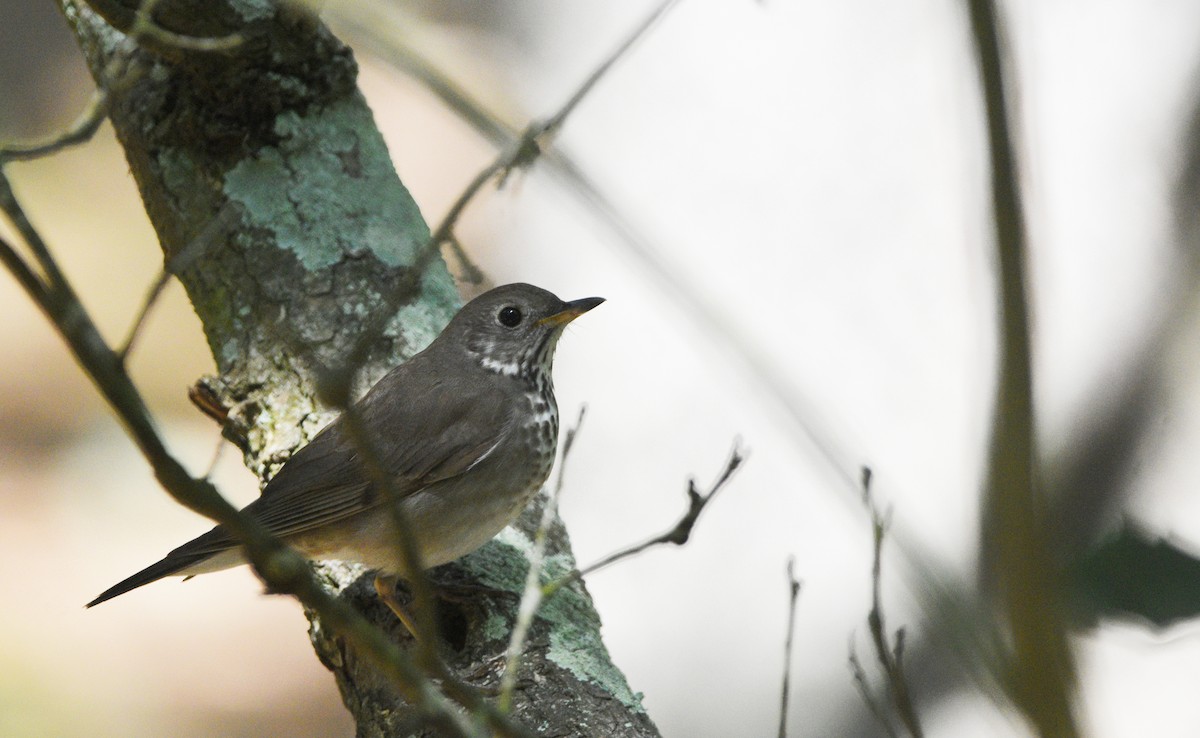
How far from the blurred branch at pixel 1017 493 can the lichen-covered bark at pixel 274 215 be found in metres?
2.70

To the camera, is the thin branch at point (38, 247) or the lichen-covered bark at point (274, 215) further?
the lichen-covered bark at point (274, 215)

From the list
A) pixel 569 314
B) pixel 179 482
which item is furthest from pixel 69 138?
pixel 569 314

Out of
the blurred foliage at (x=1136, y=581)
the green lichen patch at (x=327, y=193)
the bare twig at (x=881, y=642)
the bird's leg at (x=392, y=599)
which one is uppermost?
the green lichen patch at (x=327, y=193)

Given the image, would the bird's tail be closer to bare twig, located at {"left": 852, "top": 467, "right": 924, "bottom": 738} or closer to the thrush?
the thrush

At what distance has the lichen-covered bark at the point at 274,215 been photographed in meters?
4.04

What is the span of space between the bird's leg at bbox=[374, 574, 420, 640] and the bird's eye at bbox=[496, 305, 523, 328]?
113 centimetres

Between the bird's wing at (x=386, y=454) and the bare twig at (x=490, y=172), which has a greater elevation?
the bird's wing at (x=386, y=454)

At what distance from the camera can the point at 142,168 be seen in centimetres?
436

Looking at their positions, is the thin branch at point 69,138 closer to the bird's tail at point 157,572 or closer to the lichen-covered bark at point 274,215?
the lichen-covered bark at point 274,215

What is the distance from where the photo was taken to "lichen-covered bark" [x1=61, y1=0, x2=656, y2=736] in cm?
404

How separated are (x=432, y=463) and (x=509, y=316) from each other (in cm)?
76

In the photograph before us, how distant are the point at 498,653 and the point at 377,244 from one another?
4.80 ft

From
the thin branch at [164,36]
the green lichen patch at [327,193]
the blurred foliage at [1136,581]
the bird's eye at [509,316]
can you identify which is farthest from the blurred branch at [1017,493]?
the bird's eye at [509,316]

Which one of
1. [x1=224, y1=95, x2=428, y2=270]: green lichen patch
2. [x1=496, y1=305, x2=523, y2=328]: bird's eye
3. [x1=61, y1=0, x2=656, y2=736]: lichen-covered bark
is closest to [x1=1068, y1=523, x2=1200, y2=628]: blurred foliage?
[x1=61, y1=0, x2=656, y2=736]: lichen-covered bark
